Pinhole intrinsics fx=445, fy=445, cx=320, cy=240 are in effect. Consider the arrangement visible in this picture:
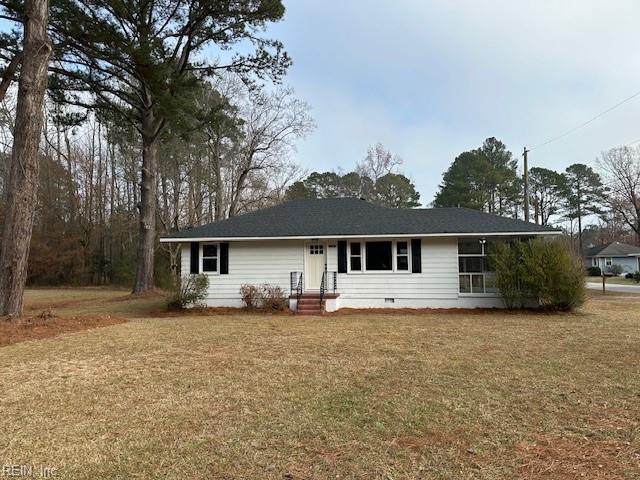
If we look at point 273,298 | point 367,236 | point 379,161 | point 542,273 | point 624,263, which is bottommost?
point 273,298

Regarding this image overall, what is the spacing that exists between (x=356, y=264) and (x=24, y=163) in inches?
382

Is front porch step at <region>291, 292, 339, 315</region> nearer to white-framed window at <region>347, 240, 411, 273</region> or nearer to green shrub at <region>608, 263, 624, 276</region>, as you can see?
white-framed window at <region>347, 240, 411, 273</region>

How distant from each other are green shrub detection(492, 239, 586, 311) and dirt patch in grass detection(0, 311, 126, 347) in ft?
36.2

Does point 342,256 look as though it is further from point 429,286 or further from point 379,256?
point 429,286

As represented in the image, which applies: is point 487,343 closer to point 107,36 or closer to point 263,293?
point 263,293

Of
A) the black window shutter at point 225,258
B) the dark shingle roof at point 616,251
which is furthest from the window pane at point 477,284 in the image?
the dark shingle roof at point 616,251

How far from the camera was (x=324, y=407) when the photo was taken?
4586 millimetres

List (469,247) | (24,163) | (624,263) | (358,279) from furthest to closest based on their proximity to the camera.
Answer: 1. (624,263)
2. (358,279)
3. (469,247)
4. (24,163)

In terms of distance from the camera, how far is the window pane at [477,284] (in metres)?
14.5

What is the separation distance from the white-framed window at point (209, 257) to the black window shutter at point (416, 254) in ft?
21.7

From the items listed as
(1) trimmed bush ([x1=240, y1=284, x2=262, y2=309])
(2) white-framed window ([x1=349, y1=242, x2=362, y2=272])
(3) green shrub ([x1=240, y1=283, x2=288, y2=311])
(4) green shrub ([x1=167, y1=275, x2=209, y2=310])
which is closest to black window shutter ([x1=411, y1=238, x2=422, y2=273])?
(2) white-framed window ([x1=349, y1=242, x2=362, y2=272])

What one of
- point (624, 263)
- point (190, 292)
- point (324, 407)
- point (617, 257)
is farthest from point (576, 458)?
point (624, 263)

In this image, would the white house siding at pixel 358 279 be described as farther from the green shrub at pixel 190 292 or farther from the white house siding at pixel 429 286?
the green shrub at pixel 190 292

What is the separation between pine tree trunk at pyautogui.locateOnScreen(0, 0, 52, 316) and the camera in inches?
406
